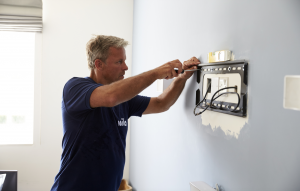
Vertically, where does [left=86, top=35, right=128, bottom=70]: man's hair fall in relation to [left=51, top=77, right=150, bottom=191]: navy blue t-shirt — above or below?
above

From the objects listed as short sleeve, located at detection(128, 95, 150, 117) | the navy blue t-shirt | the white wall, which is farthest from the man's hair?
the white wall

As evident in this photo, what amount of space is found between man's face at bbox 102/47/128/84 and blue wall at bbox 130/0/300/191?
37 cm

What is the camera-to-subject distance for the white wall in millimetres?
2574

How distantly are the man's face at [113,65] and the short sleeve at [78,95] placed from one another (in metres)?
0.18

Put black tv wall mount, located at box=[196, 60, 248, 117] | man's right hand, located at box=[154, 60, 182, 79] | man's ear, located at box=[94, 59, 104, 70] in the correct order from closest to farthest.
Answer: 1. black tv wall mount, located at box=[196, 60, 248, 117]
2. man's right hand, located at box=[154, 60, 182, 79]
3. man's ear, located at box=[94, 59, 104, 70]

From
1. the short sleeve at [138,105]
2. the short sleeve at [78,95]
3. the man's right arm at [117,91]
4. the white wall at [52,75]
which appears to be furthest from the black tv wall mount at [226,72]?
the white wall at [52,75]

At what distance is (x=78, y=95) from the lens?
1060 mm

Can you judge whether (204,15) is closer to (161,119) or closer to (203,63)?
(203,63)

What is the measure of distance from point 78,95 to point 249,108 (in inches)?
28.9

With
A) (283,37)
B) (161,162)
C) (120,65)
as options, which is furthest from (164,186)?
(283,37)

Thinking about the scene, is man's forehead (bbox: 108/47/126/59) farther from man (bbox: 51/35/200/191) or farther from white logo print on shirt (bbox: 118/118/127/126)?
white logo print on shirt (bbox: 118/118/127/126)

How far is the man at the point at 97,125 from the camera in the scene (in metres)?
1.11

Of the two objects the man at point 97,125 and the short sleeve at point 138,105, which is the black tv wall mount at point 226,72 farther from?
the short sleeve at point 138,105

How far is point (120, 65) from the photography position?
1.29 meters
